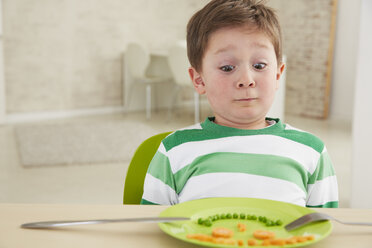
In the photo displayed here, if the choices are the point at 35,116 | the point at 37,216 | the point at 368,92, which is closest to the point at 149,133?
the point at 35,116

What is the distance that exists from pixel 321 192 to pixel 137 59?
4.45 metres

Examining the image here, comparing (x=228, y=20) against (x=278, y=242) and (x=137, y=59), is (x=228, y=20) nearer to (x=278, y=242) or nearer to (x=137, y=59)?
(x=278, y=242)

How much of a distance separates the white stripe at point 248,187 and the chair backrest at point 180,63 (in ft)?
12.9

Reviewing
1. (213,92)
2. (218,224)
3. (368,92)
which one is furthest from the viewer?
(368,92)

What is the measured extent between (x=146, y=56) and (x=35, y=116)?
131 centimetres

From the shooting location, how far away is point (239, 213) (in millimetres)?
733

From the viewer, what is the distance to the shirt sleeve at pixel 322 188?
1.01 metres

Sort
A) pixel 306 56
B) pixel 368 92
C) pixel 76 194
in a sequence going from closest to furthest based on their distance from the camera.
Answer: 1. pixel 368 92
2. pixel 76 194
3. pixel 306 56

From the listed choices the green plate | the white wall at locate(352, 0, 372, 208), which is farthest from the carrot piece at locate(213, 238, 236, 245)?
the white wall at locate(352, 0, 372, 208)

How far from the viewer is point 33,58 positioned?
522 cm

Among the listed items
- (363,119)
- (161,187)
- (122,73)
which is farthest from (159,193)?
(122,73)

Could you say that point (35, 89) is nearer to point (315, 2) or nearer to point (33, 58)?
point (33, 58)


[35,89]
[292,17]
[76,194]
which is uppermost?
[292,17]

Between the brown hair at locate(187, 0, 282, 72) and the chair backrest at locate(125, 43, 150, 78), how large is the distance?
4.16 m
